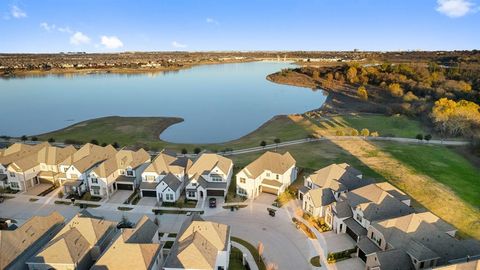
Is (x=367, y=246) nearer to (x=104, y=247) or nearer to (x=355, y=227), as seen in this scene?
(x=355, y=227)

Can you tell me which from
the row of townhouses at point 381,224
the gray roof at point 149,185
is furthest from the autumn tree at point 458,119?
the gray roof at point 149,185

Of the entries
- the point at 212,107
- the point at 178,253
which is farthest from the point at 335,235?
the point at 212,107

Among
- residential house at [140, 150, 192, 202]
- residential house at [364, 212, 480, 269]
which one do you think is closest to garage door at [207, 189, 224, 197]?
residential house at [140, 150, 192, 202]

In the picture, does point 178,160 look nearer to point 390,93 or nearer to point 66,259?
point 66,259

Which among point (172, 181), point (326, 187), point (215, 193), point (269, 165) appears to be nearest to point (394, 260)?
point (326, 187)

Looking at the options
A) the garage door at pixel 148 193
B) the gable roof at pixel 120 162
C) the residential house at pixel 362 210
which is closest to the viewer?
the residential house at pixel 362 210

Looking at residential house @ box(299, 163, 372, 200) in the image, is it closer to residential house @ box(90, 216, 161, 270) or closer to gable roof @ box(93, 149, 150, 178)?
residential house @ box(90, 216, 161, 270)

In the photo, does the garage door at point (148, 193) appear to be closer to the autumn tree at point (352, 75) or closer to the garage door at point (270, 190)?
the garage door at point (270, 190)
